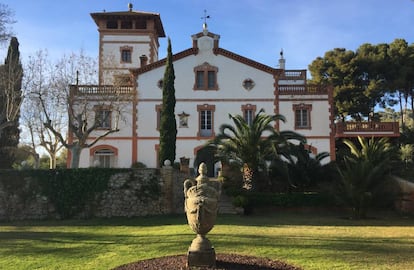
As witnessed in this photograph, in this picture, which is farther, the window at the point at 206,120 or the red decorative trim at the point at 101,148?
the window at the point at 206,120

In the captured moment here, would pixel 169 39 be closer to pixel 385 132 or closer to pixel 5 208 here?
pixel 5 208

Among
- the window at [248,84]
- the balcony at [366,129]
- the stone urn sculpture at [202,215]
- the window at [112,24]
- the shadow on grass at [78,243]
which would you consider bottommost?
the shadow on grass at [78,243]

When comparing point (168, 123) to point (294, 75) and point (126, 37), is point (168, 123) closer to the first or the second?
point (126, 37)

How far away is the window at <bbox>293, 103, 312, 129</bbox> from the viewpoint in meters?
32.5

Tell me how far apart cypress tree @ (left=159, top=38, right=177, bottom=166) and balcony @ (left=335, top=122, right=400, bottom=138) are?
12.8m

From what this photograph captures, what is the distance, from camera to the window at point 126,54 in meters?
40.0

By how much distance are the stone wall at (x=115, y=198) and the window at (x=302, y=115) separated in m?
14.7

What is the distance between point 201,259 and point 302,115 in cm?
2544

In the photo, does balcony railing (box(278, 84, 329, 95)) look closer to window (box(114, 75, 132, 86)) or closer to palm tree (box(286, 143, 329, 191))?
palm tree (box(286, 143, 329, 191))

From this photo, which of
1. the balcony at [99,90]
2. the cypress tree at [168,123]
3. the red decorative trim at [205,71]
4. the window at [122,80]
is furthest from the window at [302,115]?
the window at [122,80]

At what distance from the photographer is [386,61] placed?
130 ft

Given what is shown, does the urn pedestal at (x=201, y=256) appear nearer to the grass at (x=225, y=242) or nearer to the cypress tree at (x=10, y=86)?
the grass at (x=225, y=242)

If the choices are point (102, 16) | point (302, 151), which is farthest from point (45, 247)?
point (102, 16)

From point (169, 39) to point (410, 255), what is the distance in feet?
73.8
